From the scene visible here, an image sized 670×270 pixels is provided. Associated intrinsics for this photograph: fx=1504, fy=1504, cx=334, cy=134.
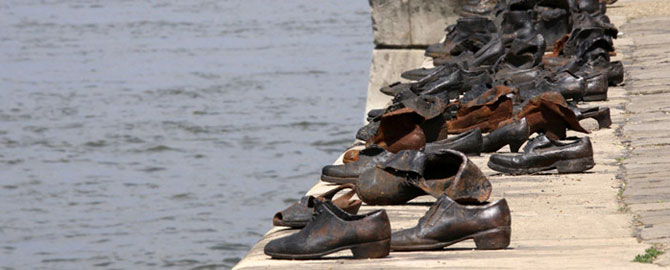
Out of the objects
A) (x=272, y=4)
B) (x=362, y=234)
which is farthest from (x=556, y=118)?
(x=272, y=4)

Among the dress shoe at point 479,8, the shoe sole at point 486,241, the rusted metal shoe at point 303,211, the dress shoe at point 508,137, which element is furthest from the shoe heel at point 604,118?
the dress shoe at point 479,8

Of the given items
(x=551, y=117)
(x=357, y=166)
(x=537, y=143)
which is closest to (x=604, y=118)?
(x=551, y=117)

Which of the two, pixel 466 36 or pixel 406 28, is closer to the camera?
pixel 466 36

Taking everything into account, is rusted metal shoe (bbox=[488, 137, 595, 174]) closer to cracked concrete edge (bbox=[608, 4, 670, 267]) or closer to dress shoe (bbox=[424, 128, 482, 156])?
cracked concrete edge (bbox=[608, 4, 670, 267])

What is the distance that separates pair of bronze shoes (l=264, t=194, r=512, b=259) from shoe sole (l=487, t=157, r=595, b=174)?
1121 mm

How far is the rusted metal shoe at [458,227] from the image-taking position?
13.9 feet

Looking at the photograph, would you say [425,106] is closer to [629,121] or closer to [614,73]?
[629,121]

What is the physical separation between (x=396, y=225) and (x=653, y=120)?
7.52 feet

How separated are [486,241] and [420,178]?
58 cm

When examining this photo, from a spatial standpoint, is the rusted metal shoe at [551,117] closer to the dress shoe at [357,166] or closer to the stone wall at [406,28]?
the dress shoe at [357,166]

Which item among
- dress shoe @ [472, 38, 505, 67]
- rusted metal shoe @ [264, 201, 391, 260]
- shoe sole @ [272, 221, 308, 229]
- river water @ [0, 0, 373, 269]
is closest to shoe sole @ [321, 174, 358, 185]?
shoe sole @ [272, 221, 308, 229]

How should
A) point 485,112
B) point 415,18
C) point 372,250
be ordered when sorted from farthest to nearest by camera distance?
point 415,18, point 485,112, point 372,250

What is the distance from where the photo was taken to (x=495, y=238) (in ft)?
13.9

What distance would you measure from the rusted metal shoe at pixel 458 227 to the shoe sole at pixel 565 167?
1.19 m
